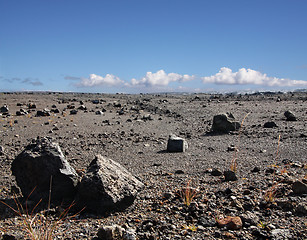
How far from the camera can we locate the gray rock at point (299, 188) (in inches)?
146

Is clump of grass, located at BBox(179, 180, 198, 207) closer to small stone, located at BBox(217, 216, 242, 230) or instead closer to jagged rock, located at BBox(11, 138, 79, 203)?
small stone, located at BBox(217, 216, 242, 230)

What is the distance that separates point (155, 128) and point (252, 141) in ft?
13.8

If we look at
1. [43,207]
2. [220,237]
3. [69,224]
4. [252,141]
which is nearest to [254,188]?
[220,237]

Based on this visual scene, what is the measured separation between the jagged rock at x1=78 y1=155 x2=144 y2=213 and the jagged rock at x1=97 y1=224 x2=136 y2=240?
1.98ft

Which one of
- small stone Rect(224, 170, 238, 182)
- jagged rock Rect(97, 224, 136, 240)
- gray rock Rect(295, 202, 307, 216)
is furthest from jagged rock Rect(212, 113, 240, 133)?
jagged rock Rect(97, 224, 136, 240)

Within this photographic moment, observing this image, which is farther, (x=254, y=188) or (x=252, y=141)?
(x=252, y=141)

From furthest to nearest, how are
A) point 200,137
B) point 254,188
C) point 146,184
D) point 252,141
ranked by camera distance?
point 200,137, point 252,141, point 146,184, point 254,188

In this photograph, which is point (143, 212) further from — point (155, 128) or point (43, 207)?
point (155, 128)

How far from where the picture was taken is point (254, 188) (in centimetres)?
397

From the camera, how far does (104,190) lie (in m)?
3.33

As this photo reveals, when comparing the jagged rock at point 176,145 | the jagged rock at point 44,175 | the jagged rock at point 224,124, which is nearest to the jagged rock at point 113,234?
the jagged rock at point 44,175

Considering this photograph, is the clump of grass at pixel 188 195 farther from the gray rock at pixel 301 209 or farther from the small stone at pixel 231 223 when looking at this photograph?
the gray rock at pixel 301 209

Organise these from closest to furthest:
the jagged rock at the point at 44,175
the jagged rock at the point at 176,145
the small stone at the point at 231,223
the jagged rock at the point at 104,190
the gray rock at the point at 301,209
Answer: the small stone at the point at 231,223 → the gray rock at the point at 301,209 → the jagged rock at the point at 104,190 → the jagged rock at the point at 44,175 → the jagged rock at the point at 176,145

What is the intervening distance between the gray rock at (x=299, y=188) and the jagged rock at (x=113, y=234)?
2468 millimetres
